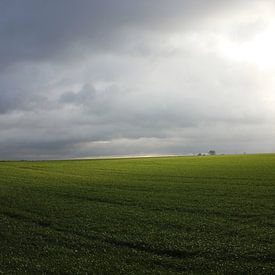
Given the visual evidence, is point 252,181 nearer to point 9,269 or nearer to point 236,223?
point 236,223

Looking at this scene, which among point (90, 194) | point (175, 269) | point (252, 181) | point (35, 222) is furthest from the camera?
point (252, 181)

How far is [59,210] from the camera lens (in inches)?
1346

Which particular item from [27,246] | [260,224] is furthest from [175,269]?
[260,224]

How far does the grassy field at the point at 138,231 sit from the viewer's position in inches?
759

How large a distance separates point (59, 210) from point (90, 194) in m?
10.4

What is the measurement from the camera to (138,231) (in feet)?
84.3

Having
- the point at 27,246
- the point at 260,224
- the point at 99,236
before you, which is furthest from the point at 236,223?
the point at 27,246

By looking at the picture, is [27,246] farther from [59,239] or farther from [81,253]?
[81,253]

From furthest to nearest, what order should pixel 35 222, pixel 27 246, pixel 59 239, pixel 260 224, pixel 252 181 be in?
1. pixel 252 181
2. pixel 35 222
3. pixel 260 224
4. pixel 59 239
5. pixel 27 246

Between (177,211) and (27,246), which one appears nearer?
(27,246)

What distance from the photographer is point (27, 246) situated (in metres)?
22.8

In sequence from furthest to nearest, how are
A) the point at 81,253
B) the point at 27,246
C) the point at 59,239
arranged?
the point at 59,239 < the point at 27,246 < the point at 81,253

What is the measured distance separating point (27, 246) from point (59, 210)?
11383 millimetres

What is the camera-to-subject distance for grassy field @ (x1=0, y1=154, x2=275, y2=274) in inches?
759
